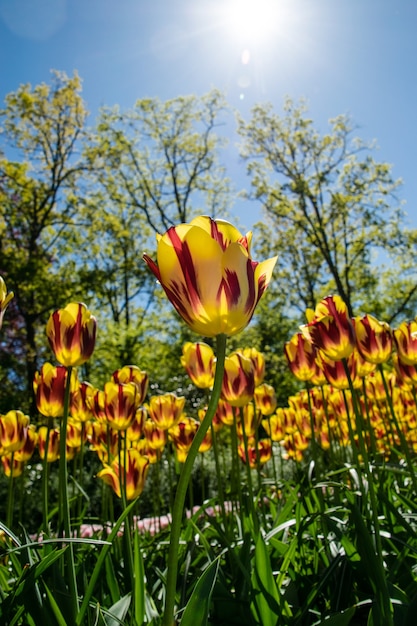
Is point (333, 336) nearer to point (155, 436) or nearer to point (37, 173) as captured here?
point (155, 436)

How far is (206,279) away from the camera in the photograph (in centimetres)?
74

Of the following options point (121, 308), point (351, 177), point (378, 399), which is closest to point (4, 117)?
point (121, 308)

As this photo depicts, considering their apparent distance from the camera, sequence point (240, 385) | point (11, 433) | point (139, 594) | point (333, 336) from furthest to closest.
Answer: point (11, 433), point (240, 385), point (333, 336), point (139, 594)

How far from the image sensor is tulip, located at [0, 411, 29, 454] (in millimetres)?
1880

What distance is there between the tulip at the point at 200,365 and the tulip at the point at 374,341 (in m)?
0.60

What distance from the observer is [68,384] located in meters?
1.09

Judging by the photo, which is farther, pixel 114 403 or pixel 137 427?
pixel 137 427

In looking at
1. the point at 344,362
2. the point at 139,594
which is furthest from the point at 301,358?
the point at 139,594

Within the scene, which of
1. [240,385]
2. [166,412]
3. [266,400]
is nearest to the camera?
[240,385]

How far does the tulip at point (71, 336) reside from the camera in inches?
49.8

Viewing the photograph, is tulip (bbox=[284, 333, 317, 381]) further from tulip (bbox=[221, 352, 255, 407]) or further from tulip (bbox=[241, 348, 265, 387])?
tulip (bbox=[221, 352, 255, 407])

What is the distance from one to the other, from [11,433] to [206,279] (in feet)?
4.99

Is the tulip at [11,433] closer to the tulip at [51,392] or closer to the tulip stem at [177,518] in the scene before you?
the tulip at [51,392]

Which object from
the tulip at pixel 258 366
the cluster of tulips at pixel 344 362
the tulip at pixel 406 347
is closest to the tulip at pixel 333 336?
the cluster of tulips at pixel 344 362
